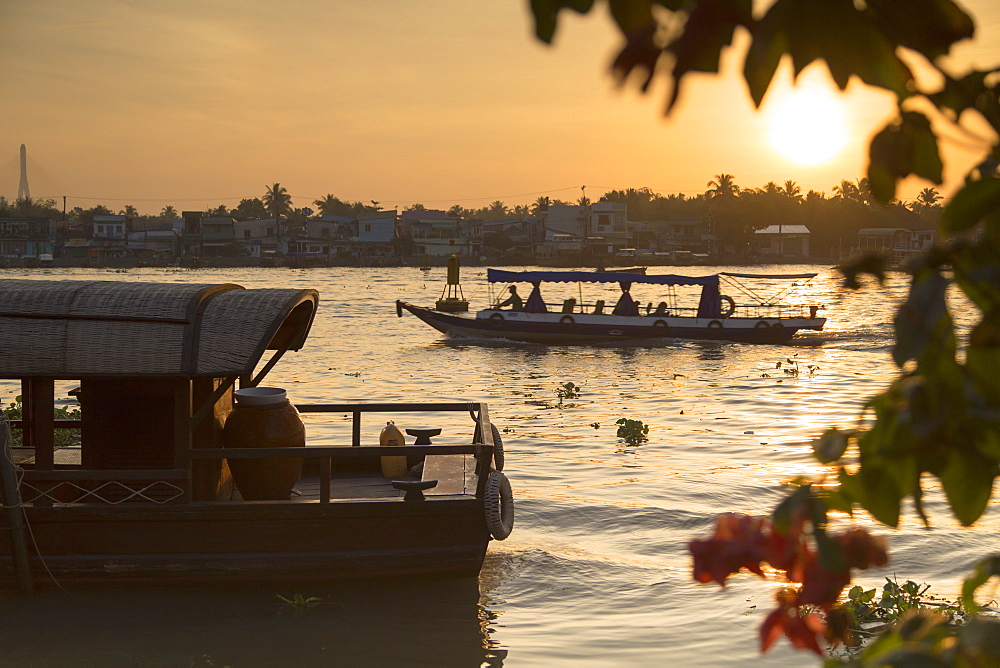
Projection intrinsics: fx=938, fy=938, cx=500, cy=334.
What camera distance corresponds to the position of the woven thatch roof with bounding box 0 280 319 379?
7.35 m

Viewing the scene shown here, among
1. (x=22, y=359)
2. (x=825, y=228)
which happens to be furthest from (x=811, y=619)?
(x=825, y=228)

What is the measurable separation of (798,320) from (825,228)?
101m

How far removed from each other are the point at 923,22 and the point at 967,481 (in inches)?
28.7

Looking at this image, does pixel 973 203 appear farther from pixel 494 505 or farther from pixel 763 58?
pixel 494 505

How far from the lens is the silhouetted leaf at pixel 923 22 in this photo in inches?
54.1

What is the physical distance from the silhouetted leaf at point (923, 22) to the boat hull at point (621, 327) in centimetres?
3108

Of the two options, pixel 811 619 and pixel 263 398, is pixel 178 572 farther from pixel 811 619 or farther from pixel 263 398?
pixel 811 619

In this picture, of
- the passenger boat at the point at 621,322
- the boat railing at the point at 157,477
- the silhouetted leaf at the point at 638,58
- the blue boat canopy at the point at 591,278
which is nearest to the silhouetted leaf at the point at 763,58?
the silhouetted leaf at the point at 638,58

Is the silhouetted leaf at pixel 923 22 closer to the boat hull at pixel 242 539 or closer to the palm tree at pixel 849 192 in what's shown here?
the boat hull at pixel 242 539

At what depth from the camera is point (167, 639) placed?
7414 millimetres

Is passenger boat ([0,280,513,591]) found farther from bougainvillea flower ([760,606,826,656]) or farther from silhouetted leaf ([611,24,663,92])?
silhouetted leaf ([611,24,663,92])

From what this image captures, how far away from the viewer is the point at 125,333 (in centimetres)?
742

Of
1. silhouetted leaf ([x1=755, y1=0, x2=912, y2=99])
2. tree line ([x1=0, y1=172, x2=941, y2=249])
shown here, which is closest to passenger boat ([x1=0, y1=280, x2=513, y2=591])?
silhouetted leaf ([x1=755, y1=0, x2=912, y2=99])

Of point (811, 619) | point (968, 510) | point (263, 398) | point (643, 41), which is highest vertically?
point (643, 41)
